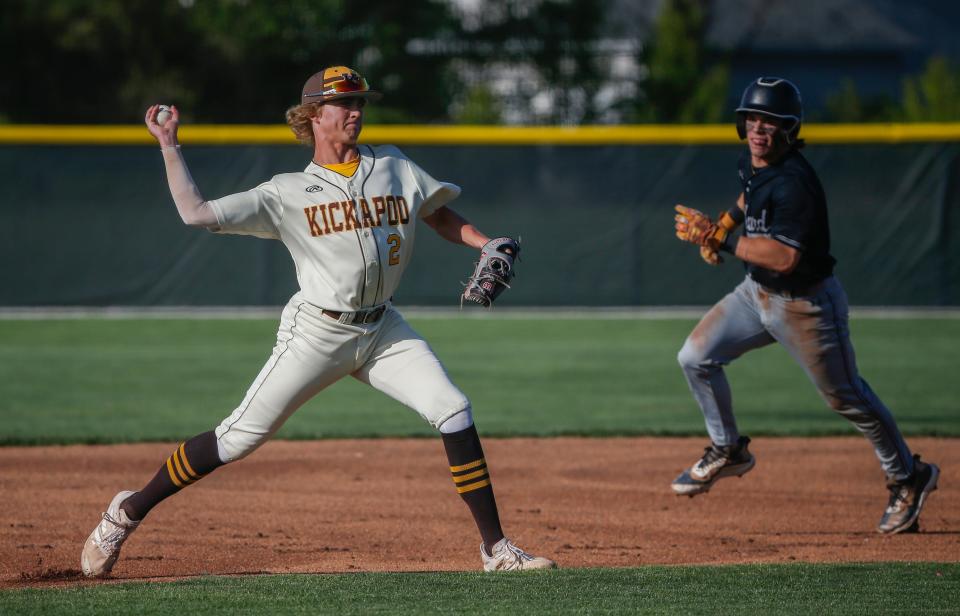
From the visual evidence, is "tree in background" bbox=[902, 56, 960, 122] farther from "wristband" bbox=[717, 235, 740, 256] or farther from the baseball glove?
the baseball glove

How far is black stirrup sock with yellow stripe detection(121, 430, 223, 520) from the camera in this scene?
4.68 metres

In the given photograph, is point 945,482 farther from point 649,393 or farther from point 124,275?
point 124,275

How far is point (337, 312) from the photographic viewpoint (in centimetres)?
455

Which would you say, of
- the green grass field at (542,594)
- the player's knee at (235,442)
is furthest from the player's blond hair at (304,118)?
the green grass field at (542,594)

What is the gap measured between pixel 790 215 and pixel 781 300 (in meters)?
0.46

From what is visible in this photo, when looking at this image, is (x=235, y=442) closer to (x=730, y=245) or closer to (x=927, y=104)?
(x=730, y=245)

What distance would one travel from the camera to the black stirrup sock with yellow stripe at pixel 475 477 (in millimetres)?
4602

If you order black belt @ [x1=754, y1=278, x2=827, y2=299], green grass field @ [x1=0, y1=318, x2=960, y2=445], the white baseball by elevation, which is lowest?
green grass field @ [x1=0, y1=318, x2=960, y2=445]

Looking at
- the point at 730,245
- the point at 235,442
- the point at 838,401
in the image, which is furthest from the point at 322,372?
the point at 838,401

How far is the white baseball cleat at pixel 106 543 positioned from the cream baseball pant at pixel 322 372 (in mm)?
479

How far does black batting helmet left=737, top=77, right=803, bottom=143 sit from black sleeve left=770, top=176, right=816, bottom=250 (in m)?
0.29

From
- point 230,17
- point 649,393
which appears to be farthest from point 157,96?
point 649,393

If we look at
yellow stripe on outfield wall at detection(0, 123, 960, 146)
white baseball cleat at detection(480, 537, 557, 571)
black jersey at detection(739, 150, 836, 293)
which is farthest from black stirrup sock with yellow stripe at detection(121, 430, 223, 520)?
yellow stripe on outfield wall at detection(0, 123, 960, 146)

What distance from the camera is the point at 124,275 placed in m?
14.6
